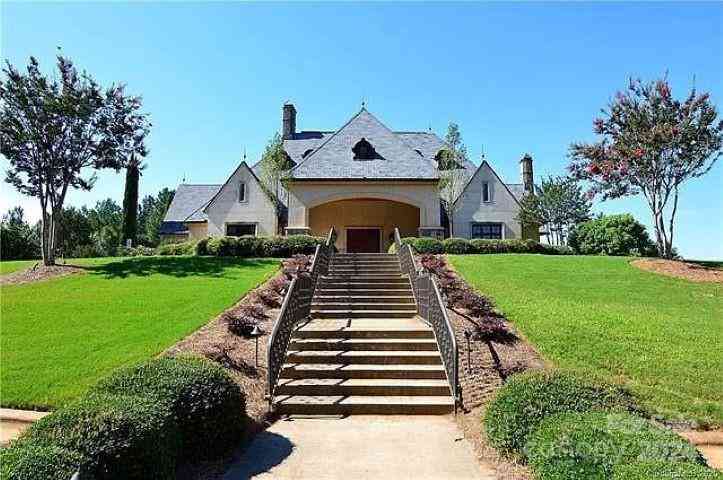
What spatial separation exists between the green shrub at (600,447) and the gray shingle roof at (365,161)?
73.7ft

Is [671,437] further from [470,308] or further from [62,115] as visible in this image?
[62,115]

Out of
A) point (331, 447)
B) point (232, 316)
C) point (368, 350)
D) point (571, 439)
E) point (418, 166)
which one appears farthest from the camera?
point (418, 166)

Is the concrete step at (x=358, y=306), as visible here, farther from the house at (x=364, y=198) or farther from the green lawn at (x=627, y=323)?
the house at (x=364, y=198)

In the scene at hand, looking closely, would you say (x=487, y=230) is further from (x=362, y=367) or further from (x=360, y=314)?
(x=362, y=367)

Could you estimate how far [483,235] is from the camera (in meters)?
30.2

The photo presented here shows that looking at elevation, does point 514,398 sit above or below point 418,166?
below

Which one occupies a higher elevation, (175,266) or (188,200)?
(188,200)

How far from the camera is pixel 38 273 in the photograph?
20250 mm

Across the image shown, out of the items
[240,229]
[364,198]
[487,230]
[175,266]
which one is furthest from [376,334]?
[487,230]

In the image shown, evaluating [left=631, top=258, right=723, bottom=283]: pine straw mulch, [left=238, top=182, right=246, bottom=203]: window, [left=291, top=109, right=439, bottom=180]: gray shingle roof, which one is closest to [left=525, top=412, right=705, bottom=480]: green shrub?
[left=631, top=258, right=723, bottom=283]: pine straw mulch

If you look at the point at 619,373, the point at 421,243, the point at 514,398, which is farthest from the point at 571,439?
the point at 421,243

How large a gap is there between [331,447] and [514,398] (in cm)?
240

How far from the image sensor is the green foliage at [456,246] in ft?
76.6

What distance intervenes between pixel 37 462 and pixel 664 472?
4.47 meters
